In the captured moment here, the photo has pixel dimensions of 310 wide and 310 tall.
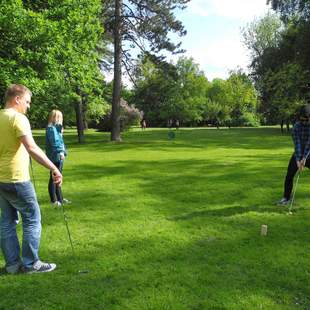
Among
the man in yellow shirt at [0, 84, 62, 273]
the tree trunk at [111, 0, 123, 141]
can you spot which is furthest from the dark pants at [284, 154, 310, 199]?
the tree trunk at [111, 0, 123, 141]

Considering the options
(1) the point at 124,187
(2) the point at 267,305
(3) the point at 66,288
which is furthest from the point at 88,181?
(2) the point at 267,305

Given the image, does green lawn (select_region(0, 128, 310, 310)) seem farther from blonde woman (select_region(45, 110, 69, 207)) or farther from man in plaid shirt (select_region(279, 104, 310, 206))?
blonde woman (select_region(45, 110, 69, 207))

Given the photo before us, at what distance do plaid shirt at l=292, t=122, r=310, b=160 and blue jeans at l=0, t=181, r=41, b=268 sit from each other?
535 cm

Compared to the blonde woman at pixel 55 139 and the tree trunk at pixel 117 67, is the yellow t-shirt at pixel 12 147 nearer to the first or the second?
the blonde woman at pixel 55 139

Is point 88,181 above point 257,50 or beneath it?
beneath

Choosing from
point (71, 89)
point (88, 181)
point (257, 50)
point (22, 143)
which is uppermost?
point (257, 50)

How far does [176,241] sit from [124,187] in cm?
500

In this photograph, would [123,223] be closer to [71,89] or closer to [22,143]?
[22,143]

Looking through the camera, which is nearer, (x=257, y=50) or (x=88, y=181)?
(x=88, y=181)

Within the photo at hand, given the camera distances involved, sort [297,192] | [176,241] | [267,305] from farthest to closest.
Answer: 1. [297,192]
2. [176,241]
3. [267,305]

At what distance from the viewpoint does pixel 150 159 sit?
1858 cm

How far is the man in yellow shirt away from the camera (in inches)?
189

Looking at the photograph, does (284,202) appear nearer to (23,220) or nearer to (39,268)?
(39,268)

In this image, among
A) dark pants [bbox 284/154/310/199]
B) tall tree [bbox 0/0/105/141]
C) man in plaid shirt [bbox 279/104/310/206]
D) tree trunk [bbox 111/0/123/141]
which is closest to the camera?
man in plaid shirt [bbox 279/104/310/206]
